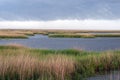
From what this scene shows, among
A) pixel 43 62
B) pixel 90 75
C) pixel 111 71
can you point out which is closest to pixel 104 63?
pixel 111 71

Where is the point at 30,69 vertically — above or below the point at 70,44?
above

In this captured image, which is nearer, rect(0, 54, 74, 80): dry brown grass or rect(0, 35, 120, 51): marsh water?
rect(0, 54, 74, 80): dry brown grass

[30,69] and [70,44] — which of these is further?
[70,44]

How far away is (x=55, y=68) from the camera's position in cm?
1516

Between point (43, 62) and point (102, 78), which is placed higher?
point (43, 62)

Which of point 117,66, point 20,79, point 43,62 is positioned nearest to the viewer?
point 20,79

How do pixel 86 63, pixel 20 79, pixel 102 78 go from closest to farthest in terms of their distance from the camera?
pixel 20 79 → pixel 102 78 → pixel 86 63

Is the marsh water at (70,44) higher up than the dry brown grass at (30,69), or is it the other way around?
the dry brown grass at (30,69)

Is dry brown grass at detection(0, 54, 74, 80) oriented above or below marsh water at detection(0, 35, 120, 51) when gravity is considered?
above

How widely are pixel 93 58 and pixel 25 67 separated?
588 cm

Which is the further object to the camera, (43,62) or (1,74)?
(43,62)

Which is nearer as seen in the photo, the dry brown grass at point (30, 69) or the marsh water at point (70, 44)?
the dry brown grass at point (30, 69)

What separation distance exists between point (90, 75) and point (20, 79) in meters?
4.84

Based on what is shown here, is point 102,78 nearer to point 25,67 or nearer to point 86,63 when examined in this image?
point 86,63
